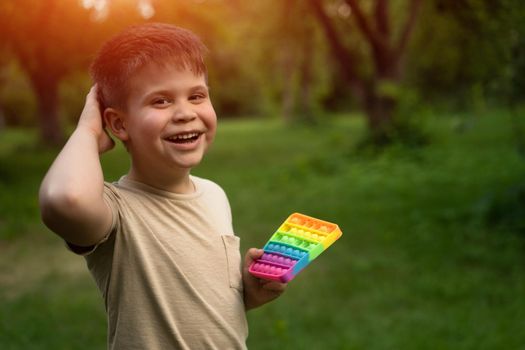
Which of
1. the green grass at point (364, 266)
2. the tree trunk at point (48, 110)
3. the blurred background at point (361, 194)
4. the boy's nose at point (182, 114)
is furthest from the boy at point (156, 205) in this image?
the tree trunk at point (48, 110)

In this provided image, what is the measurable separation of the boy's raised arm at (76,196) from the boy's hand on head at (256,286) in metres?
0.35

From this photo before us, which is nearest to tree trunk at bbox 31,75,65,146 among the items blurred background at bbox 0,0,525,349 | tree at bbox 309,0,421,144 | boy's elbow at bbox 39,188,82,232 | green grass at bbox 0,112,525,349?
blurred background at bbox 0,0,525,349

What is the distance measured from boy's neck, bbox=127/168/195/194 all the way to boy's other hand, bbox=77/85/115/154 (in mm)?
87

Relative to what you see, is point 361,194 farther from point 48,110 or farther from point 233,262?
point 48,110

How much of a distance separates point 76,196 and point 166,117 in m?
0.27

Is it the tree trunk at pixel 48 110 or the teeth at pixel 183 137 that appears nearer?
the teeth at pixel 183 137

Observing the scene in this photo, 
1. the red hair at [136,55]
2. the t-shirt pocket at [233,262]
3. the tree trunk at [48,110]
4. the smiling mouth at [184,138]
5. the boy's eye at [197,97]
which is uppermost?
the red hair at [136,55]

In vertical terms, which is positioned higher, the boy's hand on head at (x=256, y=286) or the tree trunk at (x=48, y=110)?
the boy's hand on head at (x=256, y=286)

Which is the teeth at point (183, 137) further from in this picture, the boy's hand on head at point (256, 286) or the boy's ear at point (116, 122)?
the boy's hand on head at point (256, 286)

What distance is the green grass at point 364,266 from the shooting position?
3.87m

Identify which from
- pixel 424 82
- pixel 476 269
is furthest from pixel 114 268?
pixel 424 82

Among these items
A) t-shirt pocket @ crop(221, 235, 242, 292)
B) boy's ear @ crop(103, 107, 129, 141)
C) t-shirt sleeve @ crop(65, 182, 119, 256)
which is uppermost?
boy's ear @ crop(103, 107, 129, 141)

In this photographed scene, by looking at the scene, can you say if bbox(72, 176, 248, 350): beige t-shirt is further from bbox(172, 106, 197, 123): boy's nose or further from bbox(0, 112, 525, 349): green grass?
bbox(0, 112, 525, 349): green grass

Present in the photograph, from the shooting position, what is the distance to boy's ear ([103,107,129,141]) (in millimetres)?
1466
